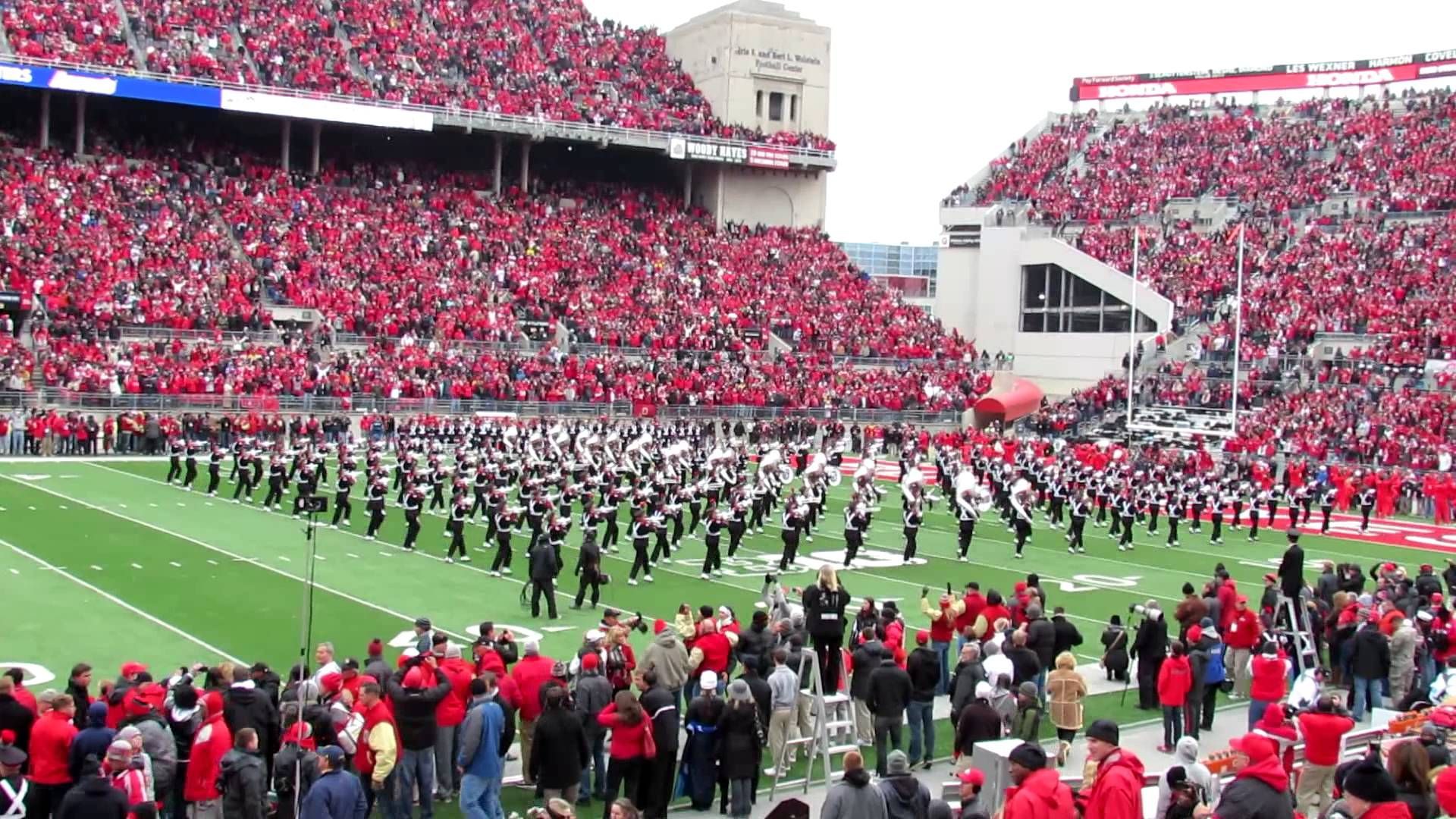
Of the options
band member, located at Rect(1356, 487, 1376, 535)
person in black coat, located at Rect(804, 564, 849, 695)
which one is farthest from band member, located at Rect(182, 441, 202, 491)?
band member, located at Rect(1356, 487, 1376, 535)

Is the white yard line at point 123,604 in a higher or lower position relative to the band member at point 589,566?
lower

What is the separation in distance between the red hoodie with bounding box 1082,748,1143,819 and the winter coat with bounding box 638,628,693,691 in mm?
4189

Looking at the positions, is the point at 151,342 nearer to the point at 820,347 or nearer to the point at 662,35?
the point at 820,347

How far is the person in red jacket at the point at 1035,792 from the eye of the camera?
6656 millimetres

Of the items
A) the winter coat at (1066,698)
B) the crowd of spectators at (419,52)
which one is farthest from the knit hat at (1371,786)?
the crowd of spectators at (419,52)

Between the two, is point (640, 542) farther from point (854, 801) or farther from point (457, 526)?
point (854, 801)

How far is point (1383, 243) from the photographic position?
42.5 metres

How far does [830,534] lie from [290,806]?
16.5m

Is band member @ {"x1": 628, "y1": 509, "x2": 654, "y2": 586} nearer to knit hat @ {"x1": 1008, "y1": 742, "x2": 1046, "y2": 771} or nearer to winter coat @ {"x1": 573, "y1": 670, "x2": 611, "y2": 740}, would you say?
winter coat @ {"x1": 573, "y1": 670, "x2": 611, "y2": 740}

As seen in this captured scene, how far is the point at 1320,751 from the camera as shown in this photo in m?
9.40

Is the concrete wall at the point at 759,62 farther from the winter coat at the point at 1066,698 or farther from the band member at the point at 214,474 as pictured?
the winter coat at the point at 1066,698

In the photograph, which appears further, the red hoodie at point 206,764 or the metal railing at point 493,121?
the metal railing at point 493,121

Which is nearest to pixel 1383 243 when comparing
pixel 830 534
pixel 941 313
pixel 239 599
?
pixel 941 313

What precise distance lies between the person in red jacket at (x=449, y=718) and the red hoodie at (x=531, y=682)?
1.17 ft
